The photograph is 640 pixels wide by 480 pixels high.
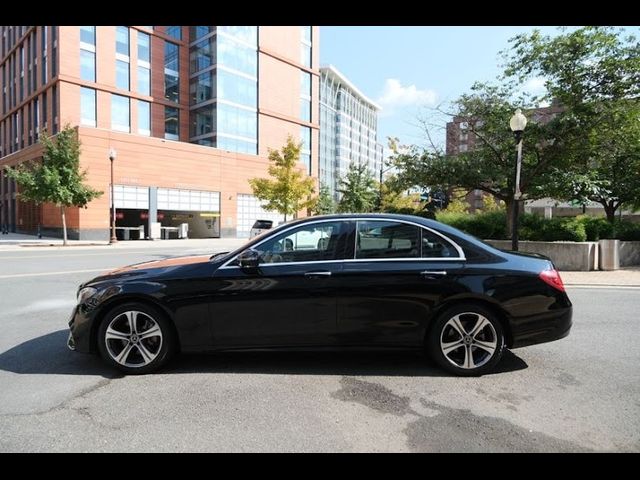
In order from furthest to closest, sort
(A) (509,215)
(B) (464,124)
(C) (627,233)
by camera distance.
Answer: (B) (464,124) → (A) (509,215) → (C) (627,233)

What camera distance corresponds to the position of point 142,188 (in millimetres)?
→ 34156

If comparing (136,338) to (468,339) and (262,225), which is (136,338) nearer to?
(468,339)

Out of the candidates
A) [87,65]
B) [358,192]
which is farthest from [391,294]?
[87,65]

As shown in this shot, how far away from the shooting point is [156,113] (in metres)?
42.6

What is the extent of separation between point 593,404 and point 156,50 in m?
47.8

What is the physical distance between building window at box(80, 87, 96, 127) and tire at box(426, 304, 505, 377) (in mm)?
40660

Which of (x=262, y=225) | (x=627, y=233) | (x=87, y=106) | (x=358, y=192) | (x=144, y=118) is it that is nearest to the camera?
(x=627, y=233)

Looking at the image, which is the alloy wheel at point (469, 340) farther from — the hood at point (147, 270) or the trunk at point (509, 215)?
the trunk at point (509, 215)

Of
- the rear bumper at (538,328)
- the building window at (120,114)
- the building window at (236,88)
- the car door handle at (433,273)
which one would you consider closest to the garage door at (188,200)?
the building window at (120,114)

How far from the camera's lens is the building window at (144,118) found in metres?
41.2

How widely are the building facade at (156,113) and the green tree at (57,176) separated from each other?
526 centimetres

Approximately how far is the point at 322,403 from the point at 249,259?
149cm

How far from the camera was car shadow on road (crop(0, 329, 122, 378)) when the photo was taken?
13.9 ft
